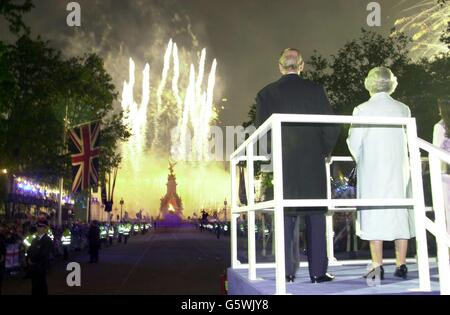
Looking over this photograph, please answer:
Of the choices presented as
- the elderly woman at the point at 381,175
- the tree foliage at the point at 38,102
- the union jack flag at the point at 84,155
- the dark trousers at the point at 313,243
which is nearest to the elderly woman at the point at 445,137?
the elderly woman at the point at 381,175

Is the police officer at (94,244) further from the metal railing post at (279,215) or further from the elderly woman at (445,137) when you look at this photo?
the metal railing post at (279,215)

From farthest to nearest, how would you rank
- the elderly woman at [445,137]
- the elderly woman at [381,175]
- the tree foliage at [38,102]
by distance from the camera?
the tree foliage at [38,102] < the elderly woman at [445,137] < the elderly woman at [381,175]

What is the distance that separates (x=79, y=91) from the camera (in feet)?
83.6

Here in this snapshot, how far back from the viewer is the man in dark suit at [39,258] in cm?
1059

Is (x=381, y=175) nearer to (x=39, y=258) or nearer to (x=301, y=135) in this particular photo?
(x=301, y=135)

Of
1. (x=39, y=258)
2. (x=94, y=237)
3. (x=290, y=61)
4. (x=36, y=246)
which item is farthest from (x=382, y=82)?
(x=94, y=237)

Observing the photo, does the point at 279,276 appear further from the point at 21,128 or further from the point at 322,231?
the point at 21,128

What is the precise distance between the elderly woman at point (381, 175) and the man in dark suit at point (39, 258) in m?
7.89

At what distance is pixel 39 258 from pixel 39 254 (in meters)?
0.10

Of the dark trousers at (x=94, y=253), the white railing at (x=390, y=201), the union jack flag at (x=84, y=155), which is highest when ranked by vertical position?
the union jack flag at (x=84, y=155)

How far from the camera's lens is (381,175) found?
466cm

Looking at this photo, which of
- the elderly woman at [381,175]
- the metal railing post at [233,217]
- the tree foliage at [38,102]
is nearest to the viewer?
the elderly woman at [381,175]

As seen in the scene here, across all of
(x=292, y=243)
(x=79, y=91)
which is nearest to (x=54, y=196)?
(x=79, y=91)
